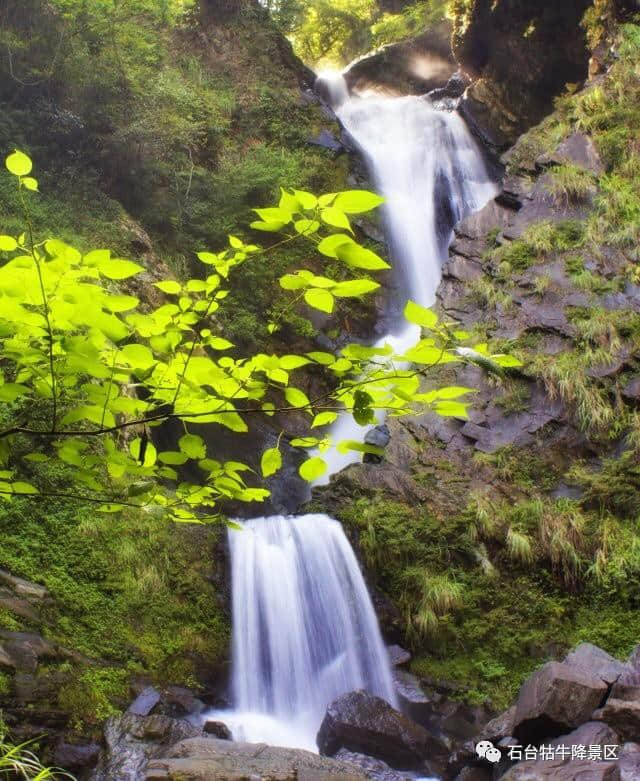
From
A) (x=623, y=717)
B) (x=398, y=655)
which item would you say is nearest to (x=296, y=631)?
(x=398, y=655)

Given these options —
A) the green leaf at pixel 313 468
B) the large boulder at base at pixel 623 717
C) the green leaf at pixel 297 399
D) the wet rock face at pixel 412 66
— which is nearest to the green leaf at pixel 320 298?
the green leaf at pixel 297 399

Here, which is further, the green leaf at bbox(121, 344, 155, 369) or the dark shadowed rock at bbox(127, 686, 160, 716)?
the dark shadowed rock at bbox(127, 686, 160, 716)

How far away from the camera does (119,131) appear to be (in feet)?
29.9

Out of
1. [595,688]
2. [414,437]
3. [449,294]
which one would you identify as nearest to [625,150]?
[449,294]

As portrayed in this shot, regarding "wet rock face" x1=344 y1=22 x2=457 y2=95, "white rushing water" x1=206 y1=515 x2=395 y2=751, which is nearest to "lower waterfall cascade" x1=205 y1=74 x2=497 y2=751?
"white rushing water" x1=206 y1=515 x2=395 y2=751

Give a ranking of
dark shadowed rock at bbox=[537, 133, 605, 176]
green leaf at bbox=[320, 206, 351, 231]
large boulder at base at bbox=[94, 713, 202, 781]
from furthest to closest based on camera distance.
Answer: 1. dark shadowed rock at bbox=[537, 133, 605, 176]
2. large boulder at base at bbox=[94, 713, 202, 781]
3. green leaf at bbox=[320, 206, 351, 231]

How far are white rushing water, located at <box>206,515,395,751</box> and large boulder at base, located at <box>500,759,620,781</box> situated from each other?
2.07 meters

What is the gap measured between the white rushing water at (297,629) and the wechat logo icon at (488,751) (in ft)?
4.75

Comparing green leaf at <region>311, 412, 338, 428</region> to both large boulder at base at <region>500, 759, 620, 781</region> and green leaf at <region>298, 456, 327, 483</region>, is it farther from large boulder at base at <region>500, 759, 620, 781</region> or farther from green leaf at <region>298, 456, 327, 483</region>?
large boulder at base at <region>500, 759, 620, 781</region>

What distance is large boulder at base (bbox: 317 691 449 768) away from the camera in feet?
15.4

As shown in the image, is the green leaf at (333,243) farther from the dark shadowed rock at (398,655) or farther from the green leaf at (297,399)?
the dark shadowed rock at (398,655)

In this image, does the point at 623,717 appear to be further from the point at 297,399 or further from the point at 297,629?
the point at 297,399

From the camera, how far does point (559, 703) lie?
375 centimetres

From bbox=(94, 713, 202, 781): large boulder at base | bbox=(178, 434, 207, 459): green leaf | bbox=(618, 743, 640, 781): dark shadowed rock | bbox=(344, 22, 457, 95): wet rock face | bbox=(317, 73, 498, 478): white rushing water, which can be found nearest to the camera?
bbox=(178, 434, 207, 459): green leaf
